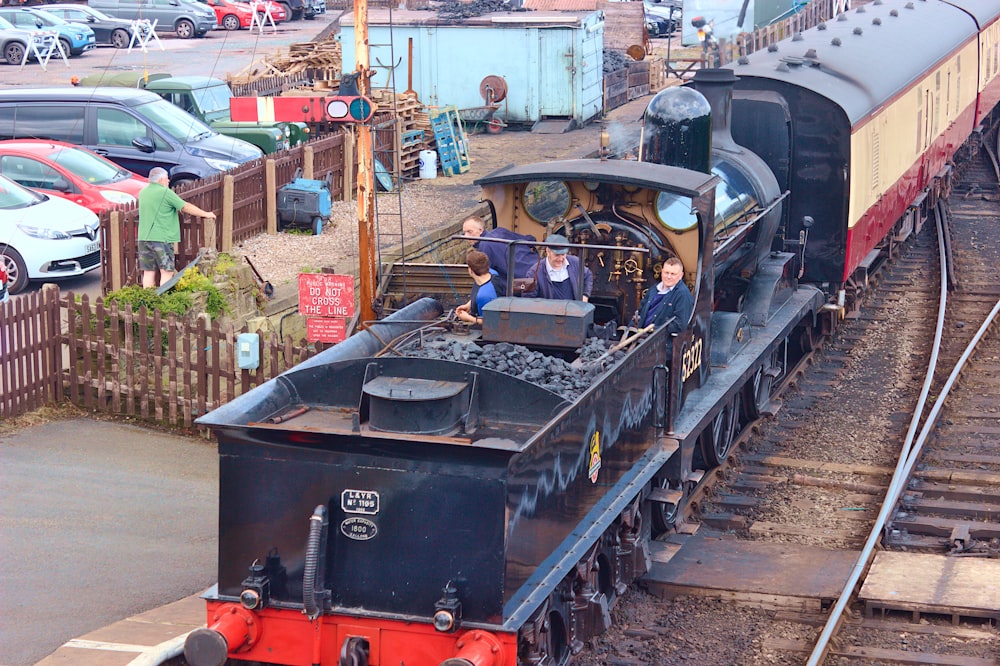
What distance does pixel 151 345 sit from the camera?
12.0 meters

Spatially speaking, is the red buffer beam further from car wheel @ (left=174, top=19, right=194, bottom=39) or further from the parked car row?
car wheel @ (left=174, top=19, right=194, bottom=39)

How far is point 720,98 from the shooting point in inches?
489

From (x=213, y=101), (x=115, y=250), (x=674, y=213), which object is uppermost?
(x=213, y=101)

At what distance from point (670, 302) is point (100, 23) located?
3511 cm

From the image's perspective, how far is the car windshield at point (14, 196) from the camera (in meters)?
14.9

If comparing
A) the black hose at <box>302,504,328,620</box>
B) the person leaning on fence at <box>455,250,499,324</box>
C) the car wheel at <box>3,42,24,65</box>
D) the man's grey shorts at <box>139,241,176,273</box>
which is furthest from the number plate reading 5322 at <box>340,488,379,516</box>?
the car wheel at <box>3,42,24,65</box>

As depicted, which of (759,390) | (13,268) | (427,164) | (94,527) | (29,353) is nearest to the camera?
(94,527)

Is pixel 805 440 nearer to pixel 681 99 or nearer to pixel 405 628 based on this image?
pixel 681 99

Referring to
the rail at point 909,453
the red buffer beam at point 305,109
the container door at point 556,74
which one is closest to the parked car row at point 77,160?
the red buffer beam at point 305,109

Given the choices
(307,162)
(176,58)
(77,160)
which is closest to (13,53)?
(176,58)

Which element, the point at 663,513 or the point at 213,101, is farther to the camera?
the point at 213,101

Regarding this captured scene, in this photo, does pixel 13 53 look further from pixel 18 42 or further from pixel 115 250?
pixel 115 250

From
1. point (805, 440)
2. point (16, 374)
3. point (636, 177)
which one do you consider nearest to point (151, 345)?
point (16, 374)

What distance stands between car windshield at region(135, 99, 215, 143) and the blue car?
1948 centimetres
